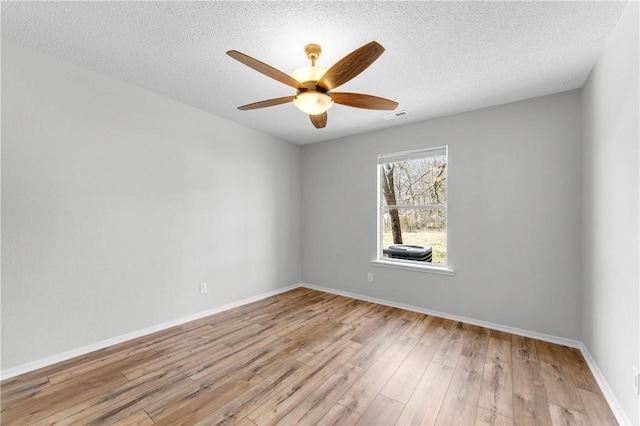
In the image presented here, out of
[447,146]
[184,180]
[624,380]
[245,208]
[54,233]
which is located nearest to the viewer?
[624,380]

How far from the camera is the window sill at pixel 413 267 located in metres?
3.35

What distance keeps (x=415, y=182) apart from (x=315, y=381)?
9.35ft

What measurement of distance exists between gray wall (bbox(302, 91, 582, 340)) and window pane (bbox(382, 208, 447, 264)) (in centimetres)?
18

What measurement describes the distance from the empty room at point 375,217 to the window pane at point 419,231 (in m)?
0.04

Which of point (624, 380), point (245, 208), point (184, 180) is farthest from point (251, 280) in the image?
point (624, 380)

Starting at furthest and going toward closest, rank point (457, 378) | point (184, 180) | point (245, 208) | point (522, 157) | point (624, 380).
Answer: point (245, 208) → point (184, 180) → point (522, 157) → point (457, 378) → point (624, 380)

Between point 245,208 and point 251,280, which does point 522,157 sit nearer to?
point 245,208

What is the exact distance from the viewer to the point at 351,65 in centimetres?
160

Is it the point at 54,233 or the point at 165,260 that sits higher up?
the point at 54,233

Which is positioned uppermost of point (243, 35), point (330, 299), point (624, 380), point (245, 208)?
point (243, 35)

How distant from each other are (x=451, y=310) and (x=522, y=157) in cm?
197

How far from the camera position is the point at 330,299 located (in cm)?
406

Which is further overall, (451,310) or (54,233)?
(451,310)

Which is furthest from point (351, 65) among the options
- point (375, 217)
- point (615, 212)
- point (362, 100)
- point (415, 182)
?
point (375, 217)
